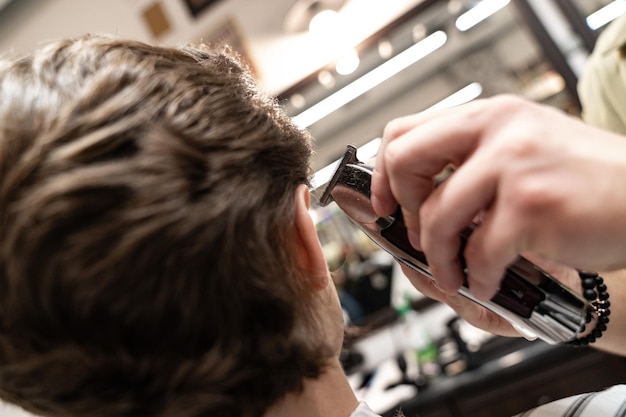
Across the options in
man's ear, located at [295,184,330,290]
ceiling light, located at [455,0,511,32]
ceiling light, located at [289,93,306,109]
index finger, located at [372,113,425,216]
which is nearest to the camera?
index finger, located at [372,113,425,216]

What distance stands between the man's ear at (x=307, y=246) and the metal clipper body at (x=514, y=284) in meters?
0.04

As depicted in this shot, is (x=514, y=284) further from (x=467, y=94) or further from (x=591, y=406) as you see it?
(x=467, y=94)

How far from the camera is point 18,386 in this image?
576 mm

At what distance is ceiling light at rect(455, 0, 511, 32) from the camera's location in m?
2.12

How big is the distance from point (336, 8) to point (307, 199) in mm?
1684

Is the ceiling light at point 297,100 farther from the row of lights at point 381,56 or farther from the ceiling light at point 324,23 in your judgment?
the ceiling light at point 324,23

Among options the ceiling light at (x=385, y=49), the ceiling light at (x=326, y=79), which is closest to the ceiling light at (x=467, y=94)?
the ceiling light at (x=385, y=49)

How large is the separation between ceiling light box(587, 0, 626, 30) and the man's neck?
1.83 metres

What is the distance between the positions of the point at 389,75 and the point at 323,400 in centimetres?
182

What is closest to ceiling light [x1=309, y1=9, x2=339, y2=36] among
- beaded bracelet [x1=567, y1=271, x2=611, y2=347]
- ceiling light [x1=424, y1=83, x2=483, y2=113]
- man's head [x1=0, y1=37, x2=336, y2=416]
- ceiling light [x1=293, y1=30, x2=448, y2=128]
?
ceiling light [x1=293, y1=30, x2=448, y2=128]

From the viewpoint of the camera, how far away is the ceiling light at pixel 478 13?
6.94 ft

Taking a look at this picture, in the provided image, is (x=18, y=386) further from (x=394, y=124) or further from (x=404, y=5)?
(x=404, y=5)

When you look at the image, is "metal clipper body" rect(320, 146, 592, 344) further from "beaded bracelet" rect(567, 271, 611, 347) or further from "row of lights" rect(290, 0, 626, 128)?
"row of lights" rect(290, 0, 626, 128)

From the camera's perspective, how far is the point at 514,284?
565mm
